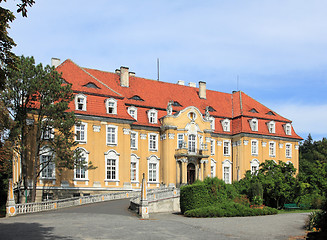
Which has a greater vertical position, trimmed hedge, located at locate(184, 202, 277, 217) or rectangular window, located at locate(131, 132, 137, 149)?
rectangular window, located at locate(131, 132, 137, 149)

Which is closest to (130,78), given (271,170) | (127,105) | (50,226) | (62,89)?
(127,105)

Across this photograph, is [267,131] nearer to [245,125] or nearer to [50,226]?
[245,125]

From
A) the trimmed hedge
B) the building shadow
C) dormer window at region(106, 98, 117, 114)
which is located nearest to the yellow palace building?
dormer window at region(106, 98, 117, 114)

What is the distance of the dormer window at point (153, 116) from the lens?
4533 centimetres

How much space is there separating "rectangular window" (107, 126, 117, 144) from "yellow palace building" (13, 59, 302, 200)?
0.33 feet

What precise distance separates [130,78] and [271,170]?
20.8 metres

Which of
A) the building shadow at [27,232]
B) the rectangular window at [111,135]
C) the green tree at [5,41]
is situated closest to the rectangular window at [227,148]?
the rectangular window at [111,135]

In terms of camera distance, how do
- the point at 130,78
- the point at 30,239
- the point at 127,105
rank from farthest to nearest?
the point at 130,78, the point at 127,105, the point at 30,239

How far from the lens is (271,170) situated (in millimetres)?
35469

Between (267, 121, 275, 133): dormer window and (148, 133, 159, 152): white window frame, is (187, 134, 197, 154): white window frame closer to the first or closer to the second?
(148, 133, 159, 152): white window frame

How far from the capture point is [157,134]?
45.4 m

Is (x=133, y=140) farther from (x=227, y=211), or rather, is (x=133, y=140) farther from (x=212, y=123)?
(x=227, y=211)

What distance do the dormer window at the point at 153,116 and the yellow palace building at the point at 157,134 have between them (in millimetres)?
112

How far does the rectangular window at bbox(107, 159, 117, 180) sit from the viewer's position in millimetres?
40000
